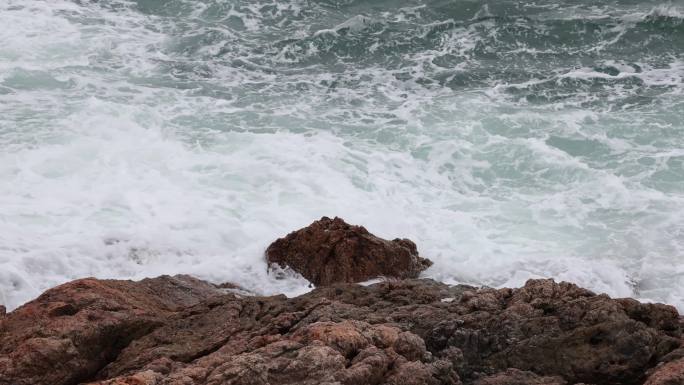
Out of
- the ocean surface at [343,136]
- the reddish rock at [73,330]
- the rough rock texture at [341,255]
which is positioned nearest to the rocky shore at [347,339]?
the reddish rock at [73,330]

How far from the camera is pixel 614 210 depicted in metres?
16.2

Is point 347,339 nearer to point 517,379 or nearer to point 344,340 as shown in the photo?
point 344,340

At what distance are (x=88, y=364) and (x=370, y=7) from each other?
2065cm

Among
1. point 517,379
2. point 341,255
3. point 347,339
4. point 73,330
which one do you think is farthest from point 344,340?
point 341,255

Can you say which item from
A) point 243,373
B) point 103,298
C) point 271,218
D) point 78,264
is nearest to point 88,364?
point 103,298

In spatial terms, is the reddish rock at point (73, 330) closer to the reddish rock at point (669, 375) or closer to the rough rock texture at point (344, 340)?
the rough rock texture at point (344, 340)

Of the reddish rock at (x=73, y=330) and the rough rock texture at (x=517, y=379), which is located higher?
the rough rock texture at (x=517, y=379)

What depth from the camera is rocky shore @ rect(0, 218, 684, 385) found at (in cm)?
710

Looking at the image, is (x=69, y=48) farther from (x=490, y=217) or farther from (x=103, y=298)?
(x=103, y=298)

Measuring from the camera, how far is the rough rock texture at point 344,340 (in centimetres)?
709

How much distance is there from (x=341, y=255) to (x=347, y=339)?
16.7 feet

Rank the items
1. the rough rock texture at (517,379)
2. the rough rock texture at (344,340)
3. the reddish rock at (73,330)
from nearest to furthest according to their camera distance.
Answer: the rough rock texture at (344,340) → the rough rock texture at (517,379) → the reddish rock at (73,330)

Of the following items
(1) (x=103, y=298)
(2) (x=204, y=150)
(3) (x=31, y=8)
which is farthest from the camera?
(3) (x=31, y=8)

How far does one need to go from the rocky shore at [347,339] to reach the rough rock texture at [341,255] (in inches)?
83.9
